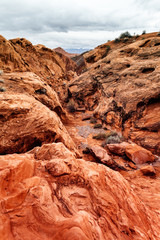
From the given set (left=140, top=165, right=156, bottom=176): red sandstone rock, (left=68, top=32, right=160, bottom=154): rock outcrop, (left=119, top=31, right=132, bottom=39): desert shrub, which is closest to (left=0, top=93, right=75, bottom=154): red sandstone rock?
(left=140, top=165, right=156, bottom=176): red sandstone rock

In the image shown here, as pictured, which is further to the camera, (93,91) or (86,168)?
(93,91)

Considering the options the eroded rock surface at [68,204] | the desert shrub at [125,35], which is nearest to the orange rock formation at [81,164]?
the eroded rock surface at [68,204]

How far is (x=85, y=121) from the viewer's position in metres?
13.0

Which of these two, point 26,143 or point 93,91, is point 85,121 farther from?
point 26,143

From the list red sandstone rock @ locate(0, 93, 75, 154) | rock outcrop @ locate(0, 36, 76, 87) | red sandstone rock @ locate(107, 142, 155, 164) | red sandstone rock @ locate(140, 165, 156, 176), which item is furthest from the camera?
rock outcrop @ locate(0, 36, 76, 87)

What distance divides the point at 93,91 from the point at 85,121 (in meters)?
4.85

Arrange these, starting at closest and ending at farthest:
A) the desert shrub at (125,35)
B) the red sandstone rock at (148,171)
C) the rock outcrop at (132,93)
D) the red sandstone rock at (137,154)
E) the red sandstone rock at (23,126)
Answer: the red sandstone rock at (23,126), the red sandstone rock at (148,171), the red sandstone rock at (137,154), the rock outcrop at (132,93), the desert shrub at (125,35)

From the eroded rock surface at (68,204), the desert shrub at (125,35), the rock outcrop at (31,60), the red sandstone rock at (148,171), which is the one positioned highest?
the desert shrub at (125,35)

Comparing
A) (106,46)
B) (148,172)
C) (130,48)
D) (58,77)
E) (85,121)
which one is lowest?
(85,121)

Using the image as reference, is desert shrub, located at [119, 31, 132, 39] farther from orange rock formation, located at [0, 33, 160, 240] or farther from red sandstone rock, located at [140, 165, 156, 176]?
red sandstone rock, located at [140, 165, 156, 176]

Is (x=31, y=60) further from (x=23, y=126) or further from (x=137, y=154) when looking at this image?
(x=137, y=154)

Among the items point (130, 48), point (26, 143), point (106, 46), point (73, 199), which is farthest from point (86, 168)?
point (106, 46)

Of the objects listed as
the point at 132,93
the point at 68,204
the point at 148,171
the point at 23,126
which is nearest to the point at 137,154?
the point at 148,171

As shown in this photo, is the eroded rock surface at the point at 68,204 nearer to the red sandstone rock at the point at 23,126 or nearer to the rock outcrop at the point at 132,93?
the red sandstone rock at the point at 23,126
